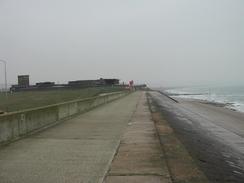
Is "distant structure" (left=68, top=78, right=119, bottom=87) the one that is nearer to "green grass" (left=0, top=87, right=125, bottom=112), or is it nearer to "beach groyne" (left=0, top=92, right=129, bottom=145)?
"green grass" (left=0, top=87, right=125, bottom=112)

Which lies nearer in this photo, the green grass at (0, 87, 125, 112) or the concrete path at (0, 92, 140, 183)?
the concrete path at (0, 92, 140, 183)

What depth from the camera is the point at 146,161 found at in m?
9.05

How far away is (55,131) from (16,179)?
716cm

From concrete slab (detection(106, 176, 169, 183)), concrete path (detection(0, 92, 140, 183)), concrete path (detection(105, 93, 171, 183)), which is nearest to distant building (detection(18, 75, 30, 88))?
concrete path (detection(0, 92, 140, 183))

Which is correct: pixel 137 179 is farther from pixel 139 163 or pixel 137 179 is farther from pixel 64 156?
pixel 64 156

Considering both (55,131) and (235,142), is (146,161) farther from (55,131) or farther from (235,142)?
(235,142)

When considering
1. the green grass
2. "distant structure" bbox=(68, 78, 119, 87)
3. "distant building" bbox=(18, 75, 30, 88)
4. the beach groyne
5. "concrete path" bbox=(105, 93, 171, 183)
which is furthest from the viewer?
"distant building" bbox=(18, 75, 30, 88)

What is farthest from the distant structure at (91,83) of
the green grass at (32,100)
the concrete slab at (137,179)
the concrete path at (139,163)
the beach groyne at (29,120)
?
the concrete slab at (137,179)

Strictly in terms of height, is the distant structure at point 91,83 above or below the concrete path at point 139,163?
above

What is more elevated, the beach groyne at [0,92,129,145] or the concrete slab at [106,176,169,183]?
the beach groyne at [0,92,129,145]

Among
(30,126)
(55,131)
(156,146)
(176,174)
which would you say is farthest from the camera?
(55,131)

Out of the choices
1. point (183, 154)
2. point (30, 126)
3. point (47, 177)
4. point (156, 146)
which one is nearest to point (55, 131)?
point (30, 126)

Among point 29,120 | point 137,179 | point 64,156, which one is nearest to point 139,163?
point 137,179

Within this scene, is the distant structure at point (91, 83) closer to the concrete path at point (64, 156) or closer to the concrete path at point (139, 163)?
the concrete path at point (64, 156)
